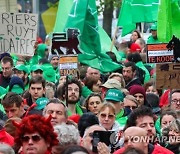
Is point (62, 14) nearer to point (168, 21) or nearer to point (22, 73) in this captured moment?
point (22, 73)

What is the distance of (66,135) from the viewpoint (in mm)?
10375

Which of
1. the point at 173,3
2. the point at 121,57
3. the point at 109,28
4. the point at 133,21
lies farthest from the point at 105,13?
the point at 173,3

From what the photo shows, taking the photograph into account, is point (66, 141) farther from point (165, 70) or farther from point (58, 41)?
point (58, 41)

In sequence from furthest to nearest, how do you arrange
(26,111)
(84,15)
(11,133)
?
(84,15) < (26,111) < (11,133)

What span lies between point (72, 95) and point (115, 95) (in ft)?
2.54

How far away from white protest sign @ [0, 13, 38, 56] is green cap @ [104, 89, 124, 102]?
2724 millimetres

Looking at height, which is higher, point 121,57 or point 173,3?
point 173,3

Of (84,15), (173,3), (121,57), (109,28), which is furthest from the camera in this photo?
(109,28)

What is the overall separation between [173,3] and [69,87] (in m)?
2.30

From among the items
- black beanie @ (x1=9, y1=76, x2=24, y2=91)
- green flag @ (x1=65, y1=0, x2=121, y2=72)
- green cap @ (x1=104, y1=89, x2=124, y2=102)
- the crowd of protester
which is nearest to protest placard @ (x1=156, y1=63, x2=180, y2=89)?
the crowd of protester

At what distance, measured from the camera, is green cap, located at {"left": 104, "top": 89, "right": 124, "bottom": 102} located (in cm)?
1445

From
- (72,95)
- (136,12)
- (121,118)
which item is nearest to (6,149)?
(121,118)

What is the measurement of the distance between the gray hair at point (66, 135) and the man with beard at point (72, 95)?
4132 mm

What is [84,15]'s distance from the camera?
722 inches
